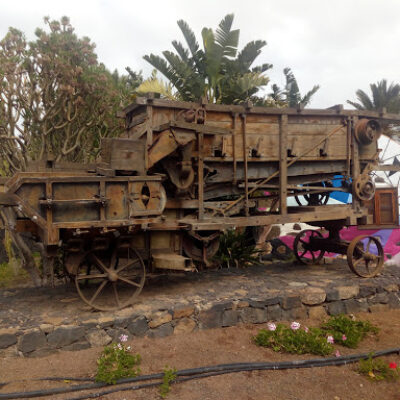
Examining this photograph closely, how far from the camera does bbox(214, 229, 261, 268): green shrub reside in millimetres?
9953

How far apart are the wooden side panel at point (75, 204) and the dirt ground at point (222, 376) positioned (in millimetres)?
1794

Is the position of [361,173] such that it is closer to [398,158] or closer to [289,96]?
[398,158]

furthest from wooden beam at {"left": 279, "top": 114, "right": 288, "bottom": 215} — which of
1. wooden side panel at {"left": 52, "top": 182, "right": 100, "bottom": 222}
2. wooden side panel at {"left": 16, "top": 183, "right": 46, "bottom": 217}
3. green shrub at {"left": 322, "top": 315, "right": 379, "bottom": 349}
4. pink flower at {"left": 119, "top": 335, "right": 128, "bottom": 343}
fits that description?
wooden side panel at {"left": 16, "top": 183, "right": 46, "bottom": 217}

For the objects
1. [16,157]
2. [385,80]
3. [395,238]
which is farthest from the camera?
[385,80]

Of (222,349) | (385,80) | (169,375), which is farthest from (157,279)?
(385,80)

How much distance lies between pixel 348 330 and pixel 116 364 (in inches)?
135

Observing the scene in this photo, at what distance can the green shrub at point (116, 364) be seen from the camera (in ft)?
13.4

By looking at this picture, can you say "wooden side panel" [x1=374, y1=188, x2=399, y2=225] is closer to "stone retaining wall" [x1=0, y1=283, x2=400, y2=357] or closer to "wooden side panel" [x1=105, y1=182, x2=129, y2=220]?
"stone retaining wall" [x1=0, y1=283, x2=400, y2=357]

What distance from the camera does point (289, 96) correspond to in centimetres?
1350

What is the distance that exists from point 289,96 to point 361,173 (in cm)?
679

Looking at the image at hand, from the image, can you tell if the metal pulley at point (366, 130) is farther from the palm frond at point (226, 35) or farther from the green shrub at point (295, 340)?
the palm frond at point (226, 35)

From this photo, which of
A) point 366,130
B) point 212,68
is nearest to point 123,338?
point 366,130

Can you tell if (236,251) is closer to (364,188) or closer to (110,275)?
(364,188)

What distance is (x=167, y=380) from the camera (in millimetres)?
4031
